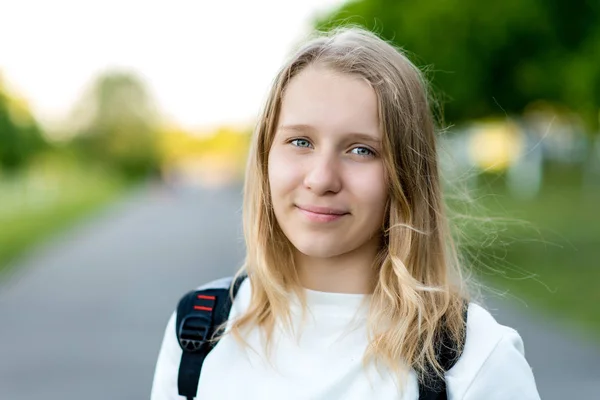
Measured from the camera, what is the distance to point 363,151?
1.81 meters

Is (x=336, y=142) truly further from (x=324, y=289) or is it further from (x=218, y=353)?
(x=218, y=353)

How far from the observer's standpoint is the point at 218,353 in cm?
193

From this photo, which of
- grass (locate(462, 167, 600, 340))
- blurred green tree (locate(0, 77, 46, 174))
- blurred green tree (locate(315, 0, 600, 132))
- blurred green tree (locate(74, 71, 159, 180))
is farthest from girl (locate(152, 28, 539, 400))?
blurred green tree (locate(74, 71, 159, 180))

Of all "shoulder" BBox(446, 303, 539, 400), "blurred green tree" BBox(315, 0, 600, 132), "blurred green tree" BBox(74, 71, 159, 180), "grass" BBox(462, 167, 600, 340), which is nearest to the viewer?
"shoulder" BBox(446, 303, 539, 400)

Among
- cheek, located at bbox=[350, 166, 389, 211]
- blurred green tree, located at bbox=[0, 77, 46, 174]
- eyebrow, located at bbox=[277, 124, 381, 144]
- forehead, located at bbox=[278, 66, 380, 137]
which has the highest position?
forehead, located at bbox=[278, 66, 380, 137]

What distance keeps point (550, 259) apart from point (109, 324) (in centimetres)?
755

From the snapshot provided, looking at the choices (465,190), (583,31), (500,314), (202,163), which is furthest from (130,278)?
(202,163)

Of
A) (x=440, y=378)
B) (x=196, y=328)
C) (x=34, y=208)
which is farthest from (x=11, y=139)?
(x=440, y=378)

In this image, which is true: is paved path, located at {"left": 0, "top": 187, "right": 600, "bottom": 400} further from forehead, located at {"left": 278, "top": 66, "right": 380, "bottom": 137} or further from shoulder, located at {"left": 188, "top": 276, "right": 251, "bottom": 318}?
forehead, located at {"left": 278, "top": 66, "right": 380, "bottom": 137}

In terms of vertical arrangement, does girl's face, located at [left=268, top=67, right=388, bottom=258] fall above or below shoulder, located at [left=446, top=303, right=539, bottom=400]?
above

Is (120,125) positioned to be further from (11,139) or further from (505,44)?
(505,44)

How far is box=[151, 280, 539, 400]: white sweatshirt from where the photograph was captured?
1.71 metres

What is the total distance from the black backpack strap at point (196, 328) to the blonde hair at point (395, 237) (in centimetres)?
6

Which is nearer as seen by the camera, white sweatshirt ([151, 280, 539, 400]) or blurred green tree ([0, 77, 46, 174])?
white sweatshirt ([151, 280, 539, 400])
